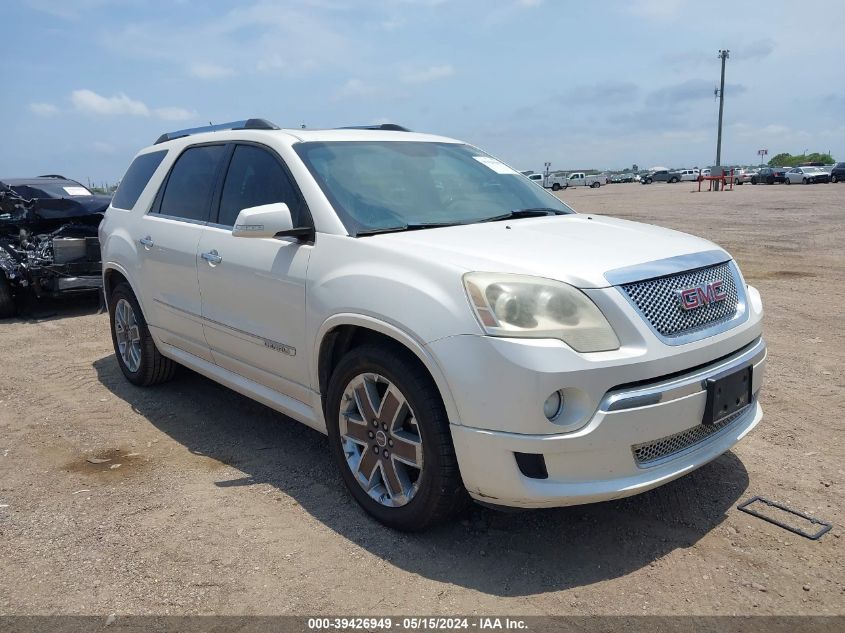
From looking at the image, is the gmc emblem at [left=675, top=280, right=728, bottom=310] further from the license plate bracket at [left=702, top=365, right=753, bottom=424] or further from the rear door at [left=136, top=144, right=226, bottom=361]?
the rear door at [left=136, top=144, right=226, bottom=361]

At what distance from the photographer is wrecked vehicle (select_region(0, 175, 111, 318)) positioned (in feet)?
27.8

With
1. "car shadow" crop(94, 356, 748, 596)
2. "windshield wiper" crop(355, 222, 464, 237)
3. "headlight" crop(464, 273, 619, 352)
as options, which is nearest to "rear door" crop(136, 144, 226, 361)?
"car shadow" crop(94, 356, 748, 596)

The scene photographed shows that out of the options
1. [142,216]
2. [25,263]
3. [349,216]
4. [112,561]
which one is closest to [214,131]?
[142,216]

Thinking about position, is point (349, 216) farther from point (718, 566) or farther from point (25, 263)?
point (25, 263)

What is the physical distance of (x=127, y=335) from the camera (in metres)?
5.62

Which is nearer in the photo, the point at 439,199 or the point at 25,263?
the point at 439,199

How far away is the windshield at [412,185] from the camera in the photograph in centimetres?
360

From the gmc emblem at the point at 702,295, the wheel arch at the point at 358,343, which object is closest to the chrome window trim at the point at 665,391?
the gmc emblem at the point at 702,295

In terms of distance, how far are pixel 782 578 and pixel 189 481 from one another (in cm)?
294

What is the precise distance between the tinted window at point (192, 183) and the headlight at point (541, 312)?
2.35 metres

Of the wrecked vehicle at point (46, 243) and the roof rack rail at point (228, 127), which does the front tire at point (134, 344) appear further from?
the wrecked vehicle at point (46, 243)

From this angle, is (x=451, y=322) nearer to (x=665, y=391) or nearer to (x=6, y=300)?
(x=665, y=391)

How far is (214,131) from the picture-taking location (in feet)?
15.6

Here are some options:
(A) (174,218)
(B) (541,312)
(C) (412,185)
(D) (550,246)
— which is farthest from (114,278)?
(B) (541,312)
